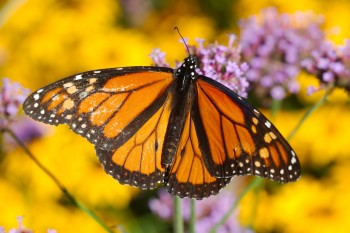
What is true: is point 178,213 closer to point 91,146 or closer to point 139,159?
point 139,159

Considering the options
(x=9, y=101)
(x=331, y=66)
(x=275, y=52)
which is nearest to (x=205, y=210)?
(x=275, y=52)

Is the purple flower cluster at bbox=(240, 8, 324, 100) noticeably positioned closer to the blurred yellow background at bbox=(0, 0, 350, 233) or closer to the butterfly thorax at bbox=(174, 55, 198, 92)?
the blurred yellow background at bbox=(0, 0, 350, 233)

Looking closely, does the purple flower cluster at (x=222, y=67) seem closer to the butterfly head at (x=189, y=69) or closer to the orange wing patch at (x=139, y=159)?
the butterfly head at (x=189, y=69)

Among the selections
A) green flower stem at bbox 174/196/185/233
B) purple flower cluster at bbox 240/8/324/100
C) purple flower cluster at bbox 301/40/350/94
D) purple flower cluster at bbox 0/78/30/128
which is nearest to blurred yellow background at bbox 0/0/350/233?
purple flower cluster at bbox 240/8/324/100

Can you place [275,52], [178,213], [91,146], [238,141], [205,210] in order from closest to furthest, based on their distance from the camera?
[238,141] < [178,213] < [275,52] < [205,210] < [91,146]

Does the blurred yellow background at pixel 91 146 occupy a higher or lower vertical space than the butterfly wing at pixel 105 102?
higher

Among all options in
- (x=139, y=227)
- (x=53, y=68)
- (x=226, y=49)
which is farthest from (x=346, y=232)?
(x=53, y=68)

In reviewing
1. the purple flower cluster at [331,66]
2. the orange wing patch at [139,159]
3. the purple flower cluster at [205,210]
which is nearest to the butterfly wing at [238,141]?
the orange wing patch at [139,159]
